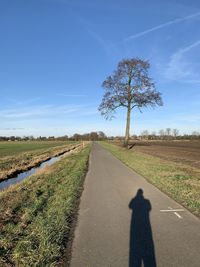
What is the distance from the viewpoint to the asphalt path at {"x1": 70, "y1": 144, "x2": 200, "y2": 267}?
4.19 metres

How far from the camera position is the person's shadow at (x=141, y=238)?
4145 millimetres

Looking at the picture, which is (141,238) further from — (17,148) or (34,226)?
(17,148)

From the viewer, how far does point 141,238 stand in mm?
5039

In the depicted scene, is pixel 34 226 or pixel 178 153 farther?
pixel 178 153

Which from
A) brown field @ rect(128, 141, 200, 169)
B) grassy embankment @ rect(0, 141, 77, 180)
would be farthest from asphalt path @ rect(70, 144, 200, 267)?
brown field @ rect(128, 141, 200, 169)

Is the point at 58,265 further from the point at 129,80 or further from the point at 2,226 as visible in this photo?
the point at 129,80

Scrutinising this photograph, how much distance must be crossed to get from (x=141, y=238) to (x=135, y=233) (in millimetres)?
306

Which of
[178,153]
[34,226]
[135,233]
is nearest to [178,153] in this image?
[178,153]

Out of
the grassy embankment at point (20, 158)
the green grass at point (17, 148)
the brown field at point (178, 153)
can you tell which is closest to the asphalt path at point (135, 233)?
the grassy embankment at point (20, 158)

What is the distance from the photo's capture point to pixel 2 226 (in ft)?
20.0

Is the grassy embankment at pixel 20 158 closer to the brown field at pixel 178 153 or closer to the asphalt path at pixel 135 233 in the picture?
the asphalt path at pixel 135 233

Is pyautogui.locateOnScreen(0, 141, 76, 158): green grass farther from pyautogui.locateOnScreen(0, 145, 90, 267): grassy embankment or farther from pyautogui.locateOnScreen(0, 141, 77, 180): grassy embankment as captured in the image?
pyautogui.locateOnScreen(0, 145, 90, 267): grassy embankment

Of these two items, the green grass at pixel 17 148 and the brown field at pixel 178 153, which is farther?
the green grass at pixel 17 148

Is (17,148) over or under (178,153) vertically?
under
